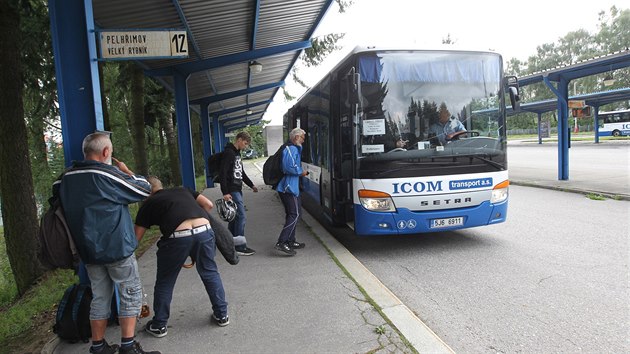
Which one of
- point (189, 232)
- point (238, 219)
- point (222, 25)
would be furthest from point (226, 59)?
point (189, 232)

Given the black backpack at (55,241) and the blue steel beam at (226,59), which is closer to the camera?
the black backpack at (55,241)

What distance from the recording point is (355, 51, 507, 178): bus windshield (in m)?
5.57

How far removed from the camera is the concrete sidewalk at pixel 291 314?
3.36 m

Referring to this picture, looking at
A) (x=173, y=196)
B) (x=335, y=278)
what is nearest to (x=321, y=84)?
(x=335, y=278)

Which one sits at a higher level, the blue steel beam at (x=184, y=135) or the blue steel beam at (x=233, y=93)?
the blue steel beam at (x=233, y=93)

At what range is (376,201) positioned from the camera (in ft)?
18.3

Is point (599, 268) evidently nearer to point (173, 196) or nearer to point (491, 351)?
point (491, 351)

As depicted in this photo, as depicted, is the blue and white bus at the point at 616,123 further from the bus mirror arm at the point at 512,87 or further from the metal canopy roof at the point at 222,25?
the bus mirror arm at the point at 512,87

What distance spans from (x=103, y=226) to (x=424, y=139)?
4.12 meters

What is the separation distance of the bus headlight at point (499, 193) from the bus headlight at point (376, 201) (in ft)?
4.99

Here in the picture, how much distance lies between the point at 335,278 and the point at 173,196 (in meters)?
2.22

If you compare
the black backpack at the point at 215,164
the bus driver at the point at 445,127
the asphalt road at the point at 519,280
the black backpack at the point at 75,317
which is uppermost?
the bus driver at the point at 445,127

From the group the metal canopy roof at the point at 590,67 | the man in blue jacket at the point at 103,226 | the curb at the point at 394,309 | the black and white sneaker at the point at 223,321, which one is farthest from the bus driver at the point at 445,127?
the metal canopy roof at the point at 590,67

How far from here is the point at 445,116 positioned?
18.7 feet
